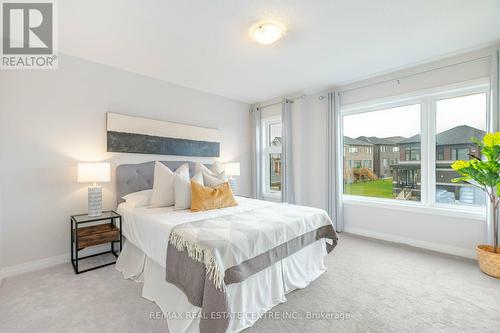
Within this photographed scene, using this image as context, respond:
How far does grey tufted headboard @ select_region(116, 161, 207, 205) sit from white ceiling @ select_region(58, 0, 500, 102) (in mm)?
1401

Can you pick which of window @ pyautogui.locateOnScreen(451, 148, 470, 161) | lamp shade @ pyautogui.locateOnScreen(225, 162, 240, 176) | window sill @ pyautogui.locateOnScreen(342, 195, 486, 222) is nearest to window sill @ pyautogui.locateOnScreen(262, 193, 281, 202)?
lamp shade @ pyautogui.locateOnScreen(225, 162, 240, 176)

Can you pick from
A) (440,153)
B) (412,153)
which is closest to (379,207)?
(412,153)

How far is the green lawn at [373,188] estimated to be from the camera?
364 cm

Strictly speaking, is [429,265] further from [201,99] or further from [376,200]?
[201,99]

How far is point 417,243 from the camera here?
317 centimetres

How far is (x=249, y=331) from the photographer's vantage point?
1596mm

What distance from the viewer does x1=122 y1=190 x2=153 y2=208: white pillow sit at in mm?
2756

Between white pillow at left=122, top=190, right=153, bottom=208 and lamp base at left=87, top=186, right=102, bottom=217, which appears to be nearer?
lamp base at left=87, top=186, right=102, bottom=217

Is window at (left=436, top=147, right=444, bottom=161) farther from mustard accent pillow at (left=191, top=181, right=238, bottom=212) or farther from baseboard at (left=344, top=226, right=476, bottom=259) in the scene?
mustard accent pillow at (left=191, top=181, right=238, bottom=212)

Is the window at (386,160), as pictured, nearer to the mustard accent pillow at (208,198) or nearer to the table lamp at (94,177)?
the mustard accent pillow at (208,198)

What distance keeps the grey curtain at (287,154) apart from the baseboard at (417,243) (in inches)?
46.4

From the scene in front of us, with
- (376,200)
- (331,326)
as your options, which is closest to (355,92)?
(376,200)

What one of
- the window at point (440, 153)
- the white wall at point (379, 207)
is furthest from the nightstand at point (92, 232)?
the window at point (440, 153)

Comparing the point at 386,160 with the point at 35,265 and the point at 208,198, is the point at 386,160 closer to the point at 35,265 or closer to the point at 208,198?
the point at 208,198
